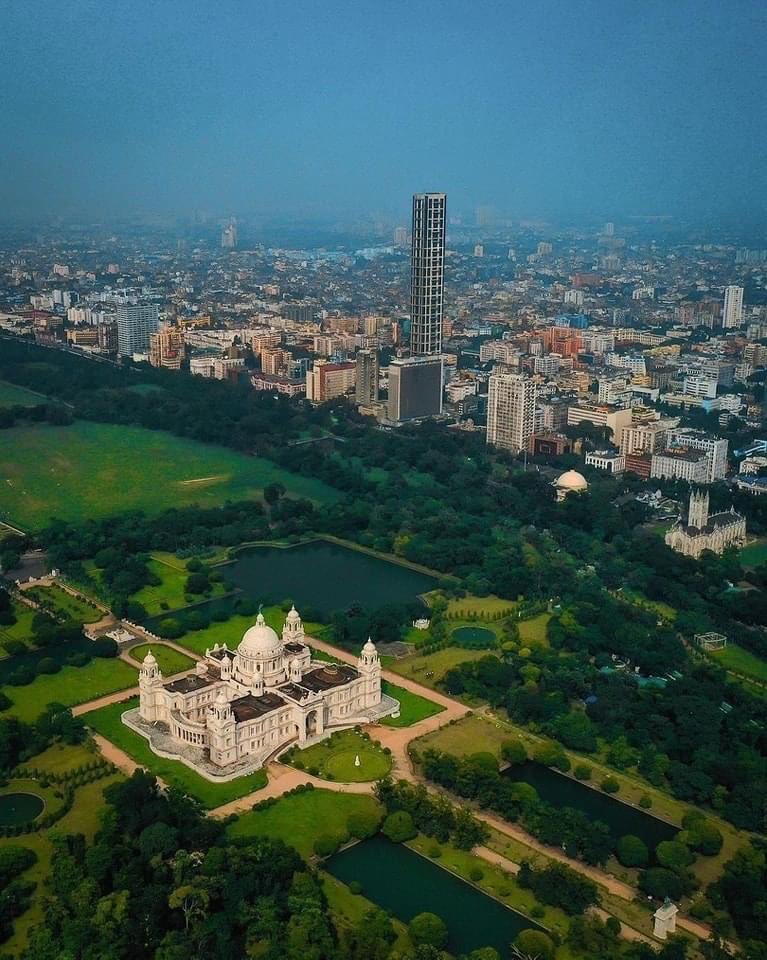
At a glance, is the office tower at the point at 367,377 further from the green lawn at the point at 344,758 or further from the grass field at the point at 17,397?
the green lawn at the point at 344,758

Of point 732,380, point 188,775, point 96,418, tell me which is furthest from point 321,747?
point 732,380

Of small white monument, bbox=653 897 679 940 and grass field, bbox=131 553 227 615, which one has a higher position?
small white monument, bbox=653 897 679 940

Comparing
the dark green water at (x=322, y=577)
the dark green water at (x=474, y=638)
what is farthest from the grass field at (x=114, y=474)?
the dark green water at (x=474, y=638)

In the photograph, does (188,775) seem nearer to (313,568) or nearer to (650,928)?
(650,928)

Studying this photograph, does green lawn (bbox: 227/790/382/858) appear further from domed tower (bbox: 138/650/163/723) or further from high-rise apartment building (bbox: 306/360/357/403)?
high-rise apartment building (bbox: 306/360/357/403)

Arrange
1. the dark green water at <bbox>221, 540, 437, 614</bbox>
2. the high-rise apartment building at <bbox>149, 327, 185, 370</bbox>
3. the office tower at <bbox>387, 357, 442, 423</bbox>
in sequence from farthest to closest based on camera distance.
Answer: the high-rise apartment building at <bbox>149, 327, 185, 370</bbox> < the office tower at <bbox>387, 357, 442, 423</bbox> < the dark green water at <bbox>221, 540, 437, 614</bbox>

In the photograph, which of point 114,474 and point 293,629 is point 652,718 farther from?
point 114,474

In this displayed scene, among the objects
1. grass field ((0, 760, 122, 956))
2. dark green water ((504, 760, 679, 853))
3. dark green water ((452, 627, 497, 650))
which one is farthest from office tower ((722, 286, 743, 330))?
grass field ((0, 760, 122, 956))
